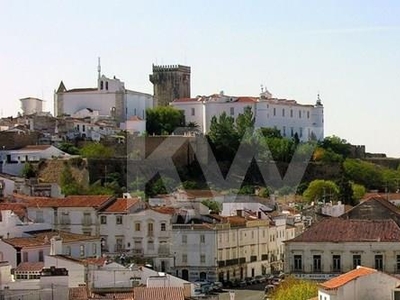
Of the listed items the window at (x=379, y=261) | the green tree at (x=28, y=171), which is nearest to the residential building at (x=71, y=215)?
the window at (x=379, y=261)

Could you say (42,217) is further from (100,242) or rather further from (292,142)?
(292,142)

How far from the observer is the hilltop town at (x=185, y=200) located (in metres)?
27.1

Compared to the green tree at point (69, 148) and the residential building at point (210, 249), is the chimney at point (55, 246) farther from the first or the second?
the green tree at point (69, 148)

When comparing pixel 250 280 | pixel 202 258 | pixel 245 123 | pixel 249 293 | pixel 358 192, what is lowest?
pixel 250 280

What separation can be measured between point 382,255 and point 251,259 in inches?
529

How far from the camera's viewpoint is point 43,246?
33094 mm

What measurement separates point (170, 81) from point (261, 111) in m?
14.8

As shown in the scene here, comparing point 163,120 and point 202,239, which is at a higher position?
point 163,120

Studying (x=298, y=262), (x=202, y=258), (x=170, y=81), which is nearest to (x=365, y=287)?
(x=298, y=262)

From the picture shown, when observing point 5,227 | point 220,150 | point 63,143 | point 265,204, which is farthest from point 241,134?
point 5,227

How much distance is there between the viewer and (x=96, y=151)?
65812 millimetres

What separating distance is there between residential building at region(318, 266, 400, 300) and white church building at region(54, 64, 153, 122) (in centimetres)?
5714

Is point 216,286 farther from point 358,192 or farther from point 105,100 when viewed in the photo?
point 105,100

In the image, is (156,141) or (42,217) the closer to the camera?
(42,217)
